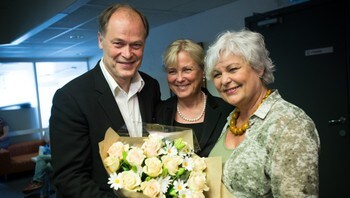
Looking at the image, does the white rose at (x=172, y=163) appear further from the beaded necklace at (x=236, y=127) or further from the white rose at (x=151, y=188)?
the beaded necklace at (x=236, y=127)

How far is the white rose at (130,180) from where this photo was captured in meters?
0.94

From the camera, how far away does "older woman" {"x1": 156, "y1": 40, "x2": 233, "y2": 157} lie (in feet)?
5.79

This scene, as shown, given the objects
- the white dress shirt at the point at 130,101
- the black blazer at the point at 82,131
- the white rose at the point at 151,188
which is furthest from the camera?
the white dress shirt at the point at 130,101

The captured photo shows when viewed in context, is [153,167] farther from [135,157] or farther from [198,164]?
[198,164]

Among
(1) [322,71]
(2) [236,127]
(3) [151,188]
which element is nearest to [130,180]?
(3) [151,188]

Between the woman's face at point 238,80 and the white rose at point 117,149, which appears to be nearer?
the white rose at point 117,149

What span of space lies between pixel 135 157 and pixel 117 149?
8 centimetres

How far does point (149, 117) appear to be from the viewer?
162 cm

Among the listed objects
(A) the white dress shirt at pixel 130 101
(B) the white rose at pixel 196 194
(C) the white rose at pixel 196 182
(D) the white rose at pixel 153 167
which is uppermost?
(A) the white dress shirt at pixel 130 101

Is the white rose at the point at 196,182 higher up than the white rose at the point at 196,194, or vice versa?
the white rose at the point at 196,182

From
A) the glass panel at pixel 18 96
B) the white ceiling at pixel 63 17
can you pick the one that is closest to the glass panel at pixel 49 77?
the glass panel at pixel 18 96

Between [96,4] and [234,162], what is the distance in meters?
2.94

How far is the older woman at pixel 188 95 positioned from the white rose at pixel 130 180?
0.79 m

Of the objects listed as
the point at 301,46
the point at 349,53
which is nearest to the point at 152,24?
the point at 301,46
